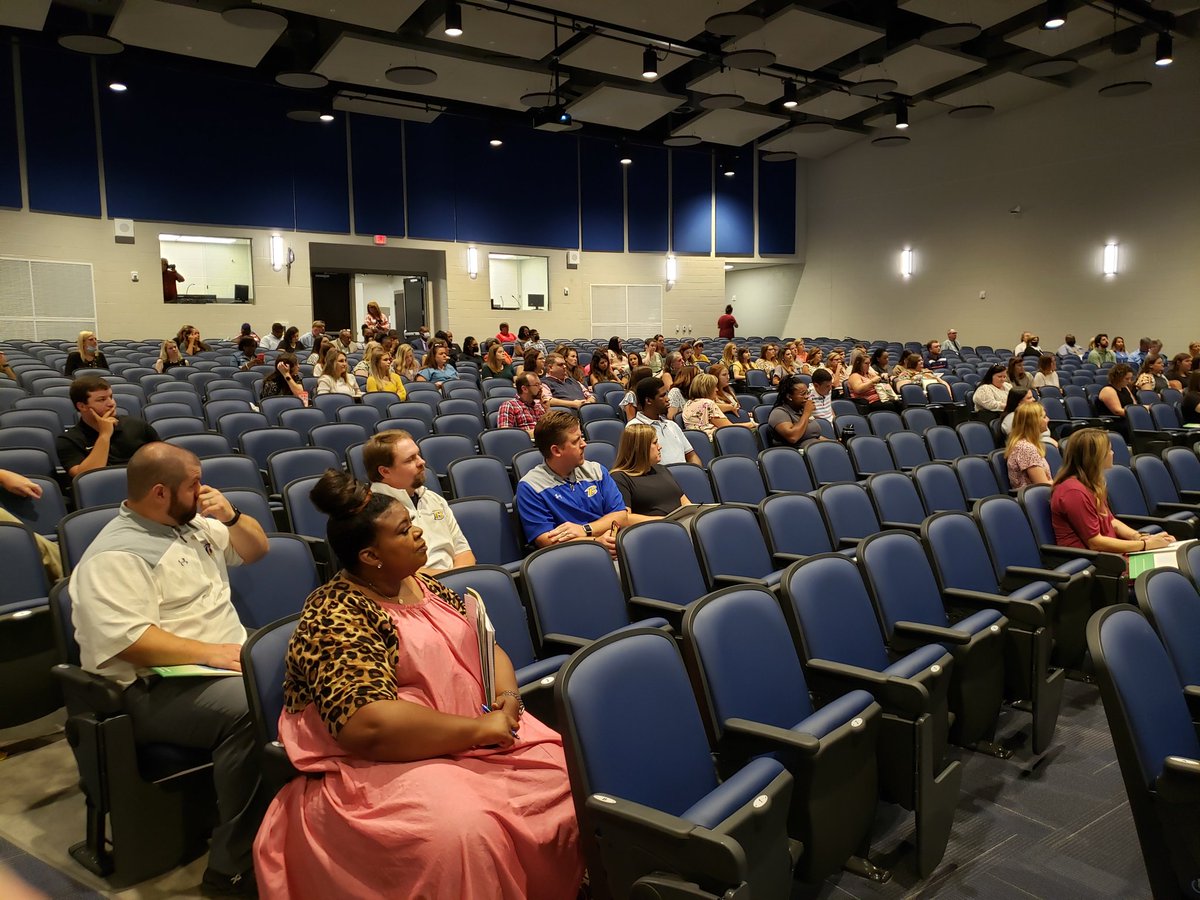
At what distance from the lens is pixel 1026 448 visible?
5.19 meters

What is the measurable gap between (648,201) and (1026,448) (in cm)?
1643

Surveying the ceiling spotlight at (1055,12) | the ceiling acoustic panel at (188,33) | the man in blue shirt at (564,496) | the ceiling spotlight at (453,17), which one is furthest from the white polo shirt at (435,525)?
the ceiling spotlight at (1055,12)

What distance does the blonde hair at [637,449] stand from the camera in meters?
4.36

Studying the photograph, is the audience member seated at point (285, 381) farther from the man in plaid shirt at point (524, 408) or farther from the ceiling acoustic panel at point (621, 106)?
the ceiling acoustic panel at point (621, 106)

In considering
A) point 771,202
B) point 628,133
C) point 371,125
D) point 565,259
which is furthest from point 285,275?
point 771,202

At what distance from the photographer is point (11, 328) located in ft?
43.9

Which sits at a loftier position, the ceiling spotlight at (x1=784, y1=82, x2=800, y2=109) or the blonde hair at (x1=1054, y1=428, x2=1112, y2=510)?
the ceiling spotlight at (x1=784, y1=82, x2=800, y2=109)

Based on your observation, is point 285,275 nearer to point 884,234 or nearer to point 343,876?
point 884,234

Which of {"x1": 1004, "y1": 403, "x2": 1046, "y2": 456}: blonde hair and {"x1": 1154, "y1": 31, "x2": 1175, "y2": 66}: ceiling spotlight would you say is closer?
{"x1": 1004, "y1": 403, "x2": 1046, "y2": 456}: blonde hair

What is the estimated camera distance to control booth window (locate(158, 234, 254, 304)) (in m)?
15.2

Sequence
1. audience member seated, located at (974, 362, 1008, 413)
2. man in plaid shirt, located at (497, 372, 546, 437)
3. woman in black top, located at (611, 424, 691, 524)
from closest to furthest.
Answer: woman in black top, located at (611, 424, 691, 524)
man in plaid shirt, located at (497, 372, 546, 437)
audience member seated, located at (974, 362, 1008, 413)

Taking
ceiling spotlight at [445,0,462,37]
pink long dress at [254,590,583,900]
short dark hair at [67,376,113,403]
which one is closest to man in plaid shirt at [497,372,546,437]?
short dark hair at [67,376,113,403]

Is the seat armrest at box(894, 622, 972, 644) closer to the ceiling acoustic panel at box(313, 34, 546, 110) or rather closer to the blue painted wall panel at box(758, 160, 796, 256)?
the ceiling acoustic panel at box(313, 34, 546, 110)

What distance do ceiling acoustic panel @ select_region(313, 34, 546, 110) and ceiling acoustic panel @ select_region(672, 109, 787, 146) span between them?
12.6ft
